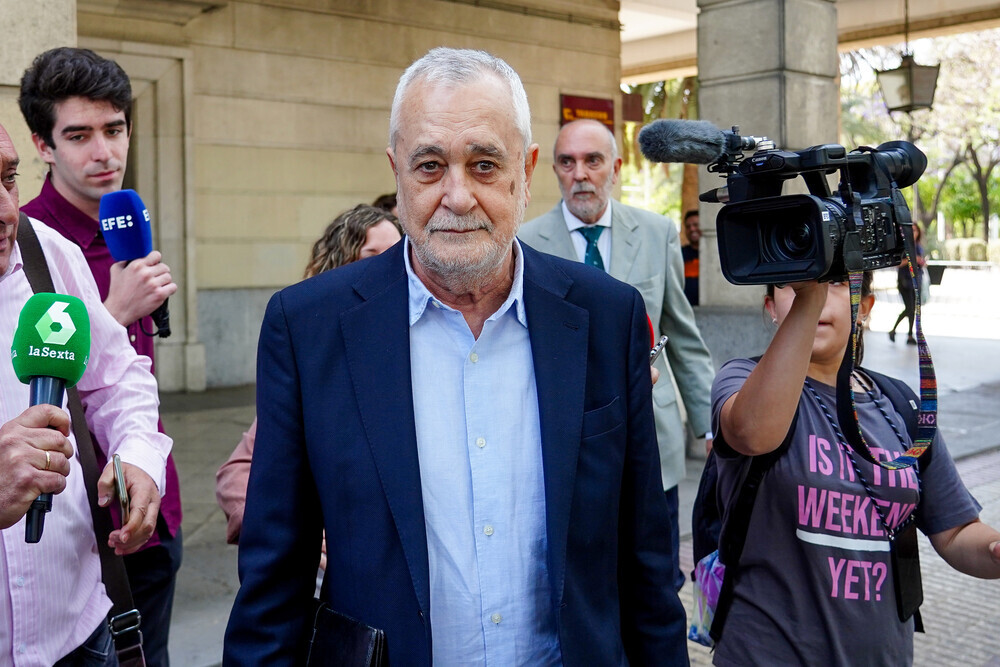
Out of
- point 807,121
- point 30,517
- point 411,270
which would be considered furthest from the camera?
point 807,121

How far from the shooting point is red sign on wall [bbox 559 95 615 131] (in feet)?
46.0

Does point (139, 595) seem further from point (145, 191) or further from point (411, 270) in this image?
point (145, 191)

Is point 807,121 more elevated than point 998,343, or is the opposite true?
point 807,121

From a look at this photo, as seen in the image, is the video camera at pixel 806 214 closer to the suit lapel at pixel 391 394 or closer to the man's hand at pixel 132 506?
the suit lapel at pixel 391 394

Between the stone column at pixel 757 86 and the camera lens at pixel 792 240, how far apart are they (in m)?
5.10

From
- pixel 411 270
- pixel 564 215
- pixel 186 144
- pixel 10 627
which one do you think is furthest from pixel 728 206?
pixel 186 144

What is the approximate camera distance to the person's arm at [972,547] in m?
2.67

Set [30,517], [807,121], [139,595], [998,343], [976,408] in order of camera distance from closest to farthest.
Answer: [30,517]
[139,595]
[807,121]
[976,408]
[998,343]

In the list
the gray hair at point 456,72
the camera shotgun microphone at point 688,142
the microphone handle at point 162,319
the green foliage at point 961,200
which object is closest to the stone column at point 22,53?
the microphone handle at point 162,319

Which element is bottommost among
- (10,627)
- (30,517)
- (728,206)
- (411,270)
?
(10,627)

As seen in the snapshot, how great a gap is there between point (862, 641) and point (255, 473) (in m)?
1.54

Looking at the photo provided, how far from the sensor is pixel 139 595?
3.13m

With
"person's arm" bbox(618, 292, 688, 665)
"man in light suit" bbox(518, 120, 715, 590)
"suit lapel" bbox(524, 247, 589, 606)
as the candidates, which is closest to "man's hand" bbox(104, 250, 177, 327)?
"suit lapel" bbox(524, 247, 589, 606)

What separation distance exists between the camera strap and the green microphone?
4.93 ft
